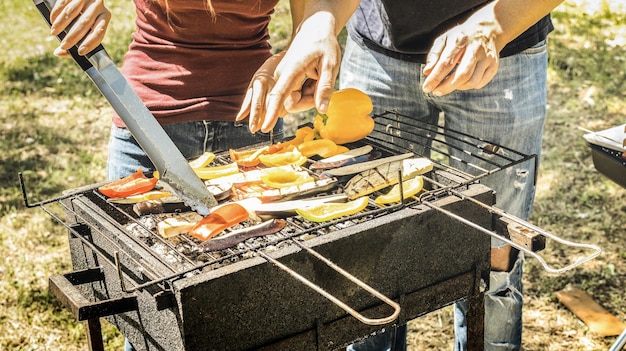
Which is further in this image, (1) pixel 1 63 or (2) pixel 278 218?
(1) pixel 1 63

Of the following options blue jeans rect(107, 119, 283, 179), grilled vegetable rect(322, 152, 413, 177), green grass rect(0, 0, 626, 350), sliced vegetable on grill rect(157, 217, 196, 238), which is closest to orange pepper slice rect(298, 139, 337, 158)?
grilled vegetable rect(322, 152, 413, 177)

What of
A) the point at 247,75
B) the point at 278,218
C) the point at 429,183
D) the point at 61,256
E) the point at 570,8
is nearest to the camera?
the point at 278,218

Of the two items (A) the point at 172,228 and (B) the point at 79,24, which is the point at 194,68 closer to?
(B) the point at 79,24

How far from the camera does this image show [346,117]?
2641mm

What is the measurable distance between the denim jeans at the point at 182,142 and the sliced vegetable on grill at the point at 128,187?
14.2 inches

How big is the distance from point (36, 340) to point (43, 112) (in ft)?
11.0

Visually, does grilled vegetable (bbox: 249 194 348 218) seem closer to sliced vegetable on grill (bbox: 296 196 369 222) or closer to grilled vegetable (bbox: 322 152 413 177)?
sliced vegetable on grill (bbox: 296 196 369 222)

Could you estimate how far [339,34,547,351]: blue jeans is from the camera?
9.25 feet

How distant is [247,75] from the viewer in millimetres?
2885

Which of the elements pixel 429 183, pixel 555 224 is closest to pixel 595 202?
pixel 555 224

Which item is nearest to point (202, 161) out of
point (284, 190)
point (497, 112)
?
point (284, 190)

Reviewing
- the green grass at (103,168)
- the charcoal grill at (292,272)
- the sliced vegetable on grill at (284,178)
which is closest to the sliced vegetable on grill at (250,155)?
the sliced vegetable on grill at (284,178)

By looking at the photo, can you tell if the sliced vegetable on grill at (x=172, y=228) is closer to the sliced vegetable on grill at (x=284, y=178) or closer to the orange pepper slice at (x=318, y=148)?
the sliced vegetable on grill at (x=284, y=178)

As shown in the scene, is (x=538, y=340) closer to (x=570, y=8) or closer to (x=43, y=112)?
(x=43, y=112)
